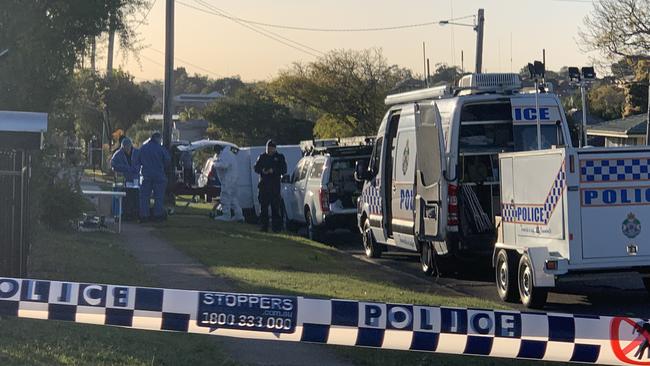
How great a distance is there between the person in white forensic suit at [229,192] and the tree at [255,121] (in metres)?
28.4

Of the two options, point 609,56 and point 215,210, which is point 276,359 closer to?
point 215,210

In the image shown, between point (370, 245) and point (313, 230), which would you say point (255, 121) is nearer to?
point (313, 230)

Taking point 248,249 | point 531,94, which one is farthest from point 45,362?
point 248,249

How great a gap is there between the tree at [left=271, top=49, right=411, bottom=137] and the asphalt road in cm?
3497

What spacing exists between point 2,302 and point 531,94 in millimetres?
→ 9392

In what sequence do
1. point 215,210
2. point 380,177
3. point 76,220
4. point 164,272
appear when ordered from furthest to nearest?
point 215,210 → point 76,220 → point 380,177 → point 164,272

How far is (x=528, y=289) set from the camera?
40.2 feet

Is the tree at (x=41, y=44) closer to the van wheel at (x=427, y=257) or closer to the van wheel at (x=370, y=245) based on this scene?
the van wheel at (x=427, y=257)

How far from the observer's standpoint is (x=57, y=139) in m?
17.6

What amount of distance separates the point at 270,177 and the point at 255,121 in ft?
110

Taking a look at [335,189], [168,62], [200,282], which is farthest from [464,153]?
[168,62]

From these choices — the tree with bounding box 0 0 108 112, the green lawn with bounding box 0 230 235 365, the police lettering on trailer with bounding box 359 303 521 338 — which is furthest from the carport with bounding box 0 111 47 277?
the police lettering on trailer with bounding box 359 303 521 338

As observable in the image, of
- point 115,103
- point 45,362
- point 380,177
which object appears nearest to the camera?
point 45,362

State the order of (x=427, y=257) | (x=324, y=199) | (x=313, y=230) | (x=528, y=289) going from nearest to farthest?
(x=528, y=289) < (x=427, y=257) < (x=324, y=199) < (x=313, y=230)
